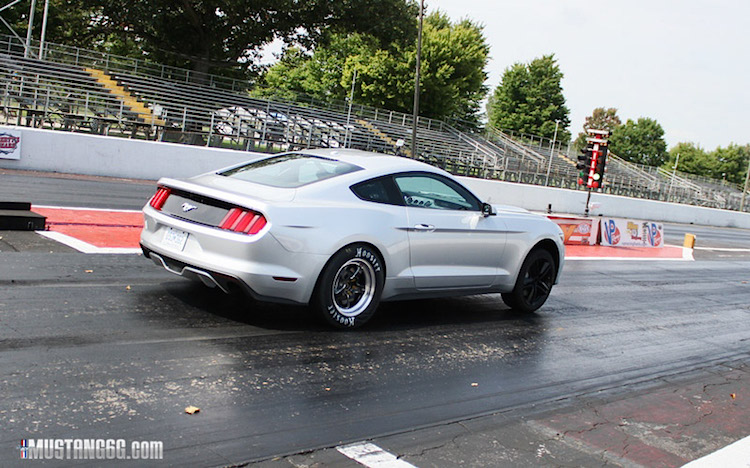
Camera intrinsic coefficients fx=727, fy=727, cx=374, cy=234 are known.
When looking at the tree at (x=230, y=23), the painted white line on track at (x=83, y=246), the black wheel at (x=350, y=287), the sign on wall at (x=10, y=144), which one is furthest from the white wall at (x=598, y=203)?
the black wheel at (x=350, y=287)

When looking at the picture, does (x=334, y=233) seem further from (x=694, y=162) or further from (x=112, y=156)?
(x=694, y=162)

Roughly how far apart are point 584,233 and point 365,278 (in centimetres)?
1394

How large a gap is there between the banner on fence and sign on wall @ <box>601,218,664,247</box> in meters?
0.51

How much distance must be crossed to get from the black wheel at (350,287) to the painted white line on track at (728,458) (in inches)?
109

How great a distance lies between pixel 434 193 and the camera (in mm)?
6844

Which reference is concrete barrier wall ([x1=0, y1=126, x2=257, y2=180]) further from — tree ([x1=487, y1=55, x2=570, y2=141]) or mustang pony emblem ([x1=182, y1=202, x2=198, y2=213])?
tree ([x1=487, y1=55, x2=570, y2=141])

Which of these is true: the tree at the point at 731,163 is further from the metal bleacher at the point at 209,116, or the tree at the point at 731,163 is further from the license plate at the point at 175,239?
the license plate at the point at 175,239

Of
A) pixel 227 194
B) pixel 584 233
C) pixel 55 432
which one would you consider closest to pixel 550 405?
pixel 227 194

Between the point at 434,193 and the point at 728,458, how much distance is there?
131 inches

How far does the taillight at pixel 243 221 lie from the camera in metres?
5.47

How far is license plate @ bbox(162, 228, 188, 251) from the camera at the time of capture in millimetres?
5797

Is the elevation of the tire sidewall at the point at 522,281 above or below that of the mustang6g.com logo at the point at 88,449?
above

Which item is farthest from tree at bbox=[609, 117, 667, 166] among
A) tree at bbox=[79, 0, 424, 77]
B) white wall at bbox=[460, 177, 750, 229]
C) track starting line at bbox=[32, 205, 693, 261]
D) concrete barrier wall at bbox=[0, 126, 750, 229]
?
track starting line at bbox=[32, 205, 693, 261]

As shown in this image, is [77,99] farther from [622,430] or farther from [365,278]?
[622,430]
